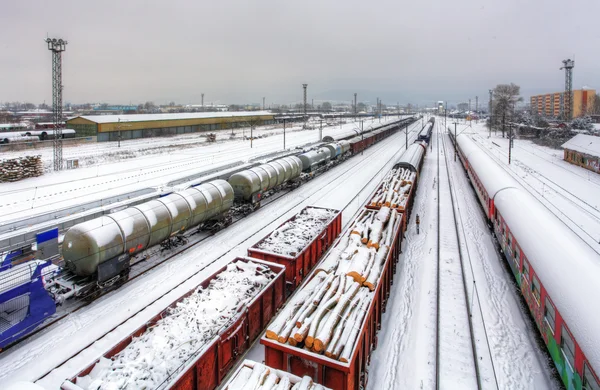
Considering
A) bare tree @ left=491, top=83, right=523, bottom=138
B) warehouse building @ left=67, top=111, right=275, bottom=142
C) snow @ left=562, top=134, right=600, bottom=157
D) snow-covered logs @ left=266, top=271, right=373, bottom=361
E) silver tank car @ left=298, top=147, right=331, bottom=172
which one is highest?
bare tree @ left=491, top=83, right=523, bottom=138

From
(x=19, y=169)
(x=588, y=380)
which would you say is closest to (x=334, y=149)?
(x=19, y=169)

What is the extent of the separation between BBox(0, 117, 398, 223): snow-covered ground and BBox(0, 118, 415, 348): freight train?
12.3 m

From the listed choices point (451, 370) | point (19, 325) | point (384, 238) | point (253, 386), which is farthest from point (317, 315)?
point (19, 325)

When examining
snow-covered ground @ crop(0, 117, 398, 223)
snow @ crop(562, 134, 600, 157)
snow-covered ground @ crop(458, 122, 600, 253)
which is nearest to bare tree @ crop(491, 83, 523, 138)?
snow-covered ground @ crop(458, 122, 600, 253)

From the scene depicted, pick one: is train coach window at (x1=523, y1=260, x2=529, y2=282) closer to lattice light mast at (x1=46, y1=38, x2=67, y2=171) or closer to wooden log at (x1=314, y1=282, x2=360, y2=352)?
wooden log at (x1=314, y1=282, x2=360, y2=352)

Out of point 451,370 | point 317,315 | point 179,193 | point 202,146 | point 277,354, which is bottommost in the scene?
point 451,370

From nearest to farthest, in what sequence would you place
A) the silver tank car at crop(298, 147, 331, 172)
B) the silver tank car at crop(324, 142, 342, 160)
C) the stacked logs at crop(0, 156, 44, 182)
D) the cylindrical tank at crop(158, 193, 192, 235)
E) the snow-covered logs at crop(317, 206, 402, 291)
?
the snow-covered logs at crop(317, 206, 402, 291)
the cylindrical tank at crop(158, 193, 192, 235)
the silver tank car at crop(298, 147, 331, 172)
the stacked logs at crop(0, 156, 44, 182)
the silver tank car at crop(324, 142, 342, 160)

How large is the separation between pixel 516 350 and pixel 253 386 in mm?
8609

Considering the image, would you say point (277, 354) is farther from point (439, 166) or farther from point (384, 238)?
point (439, 166)

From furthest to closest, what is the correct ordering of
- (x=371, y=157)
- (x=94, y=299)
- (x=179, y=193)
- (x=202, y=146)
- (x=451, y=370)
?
1. (x=202, y=146)
2. (x=371, y=157)
3. (x=179, y=193)
4. (x=94, y=299)
5. (x=451, y=370)

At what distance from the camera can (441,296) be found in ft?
46.0

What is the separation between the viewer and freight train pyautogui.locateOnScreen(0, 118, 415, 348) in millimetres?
12531

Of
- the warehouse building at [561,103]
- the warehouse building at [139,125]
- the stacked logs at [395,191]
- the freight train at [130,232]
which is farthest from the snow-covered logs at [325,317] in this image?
the warehouse building at [561,103]

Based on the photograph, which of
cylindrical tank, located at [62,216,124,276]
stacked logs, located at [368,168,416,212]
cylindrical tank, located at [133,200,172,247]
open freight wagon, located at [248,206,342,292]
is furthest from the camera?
stacked logs, located at [368,168,416,212]
